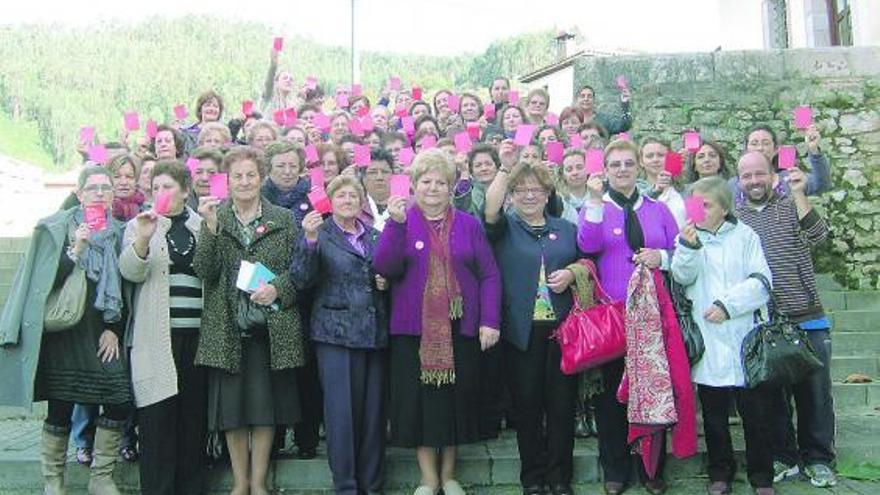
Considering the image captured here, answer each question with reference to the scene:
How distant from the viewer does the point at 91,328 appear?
413 cm

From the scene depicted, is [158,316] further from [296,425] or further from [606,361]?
[606,361]

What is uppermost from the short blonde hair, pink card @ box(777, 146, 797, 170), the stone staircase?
pink card @ box(777, 146, 797, 170)

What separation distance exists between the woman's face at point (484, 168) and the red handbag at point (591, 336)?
4.31ft

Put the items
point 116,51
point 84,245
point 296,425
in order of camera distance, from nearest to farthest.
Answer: point 84,245, point 296,425, point 116,51

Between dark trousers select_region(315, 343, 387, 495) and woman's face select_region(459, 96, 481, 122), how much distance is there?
439 centimetres

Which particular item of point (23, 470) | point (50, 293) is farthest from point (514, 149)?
point (23, 470)

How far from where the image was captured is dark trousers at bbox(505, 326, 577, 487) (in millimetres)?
4289

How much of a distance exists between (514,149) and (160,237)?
225 cm

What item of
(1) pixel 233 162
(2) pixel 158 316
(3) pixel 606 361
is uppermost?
(1) pixel 233 162

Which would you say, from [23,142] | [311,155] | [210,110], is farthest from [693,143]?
[23,142]

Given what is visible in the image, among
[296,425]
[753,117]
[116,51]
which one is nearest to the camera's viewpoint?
[296,425]

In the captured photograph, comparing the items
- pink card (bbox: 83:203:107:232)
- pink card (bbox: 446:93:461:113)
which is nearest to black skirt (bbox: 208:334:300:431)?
pink card (bbox: 83:203:107:232)

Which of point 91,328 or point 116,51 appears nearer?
point 91,328

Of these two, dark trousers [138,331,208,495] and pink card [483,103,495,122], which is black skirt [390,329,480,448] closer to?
dark trousers [138,331,208,495]
